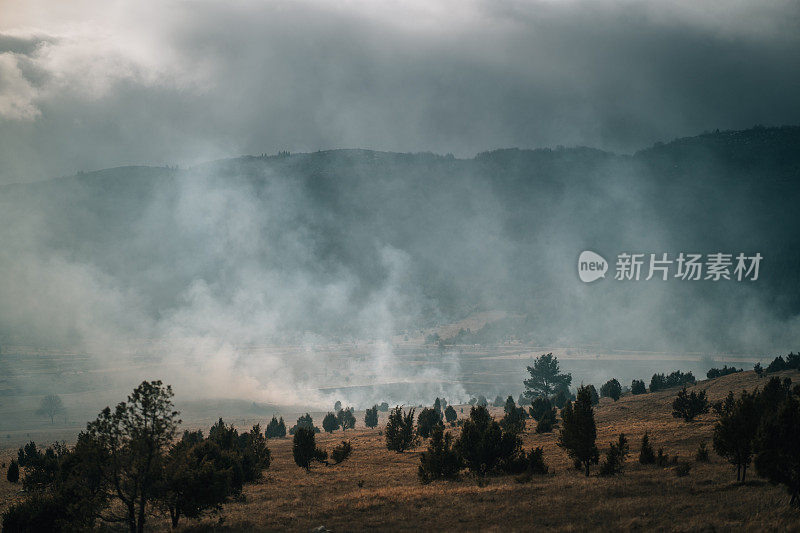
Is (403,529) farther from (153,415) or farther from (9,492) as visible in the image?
(9,492)

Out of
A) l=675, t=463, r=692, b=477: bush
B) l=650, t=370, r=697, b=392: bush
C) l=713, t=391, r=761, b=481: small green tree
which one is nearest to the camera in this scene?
l=713, t=391, r=761, b=481: small green tree

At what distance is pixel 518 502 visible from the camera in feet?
92.2

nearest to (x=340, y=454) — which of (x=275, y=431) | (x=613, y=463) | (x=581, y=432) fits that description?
(x=581, y=432)

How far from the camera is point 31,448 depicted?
61750mm

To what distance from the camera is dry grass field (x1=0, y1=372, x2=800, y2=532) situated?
2314 centimetres

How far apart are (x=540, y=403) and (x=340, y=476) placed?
48.7m

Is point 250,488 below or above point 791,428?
below

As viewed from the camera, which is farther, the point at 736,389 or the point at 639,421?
the point at 736,389

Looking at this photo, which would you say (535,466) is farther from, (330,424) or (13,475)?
(330,424)

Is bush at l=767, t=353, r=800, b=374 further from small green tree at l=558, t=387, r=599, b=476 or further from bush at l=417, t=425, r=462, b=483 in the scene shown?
bush at l=417, t=425, r=462, b=483

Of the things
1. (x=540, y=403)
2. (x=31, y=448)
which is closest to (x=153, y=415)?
(x=31, y=448)

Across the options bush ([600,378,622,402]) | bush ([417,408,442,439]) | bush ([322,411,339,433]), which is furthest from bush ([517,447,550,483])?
bush ([322,411,339,433])

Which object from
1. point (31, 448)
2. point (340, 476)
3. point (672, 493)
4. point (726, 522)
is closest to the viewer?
point (726, 522)

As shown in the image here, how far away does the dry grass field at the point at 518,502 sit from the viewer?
23.1 m
